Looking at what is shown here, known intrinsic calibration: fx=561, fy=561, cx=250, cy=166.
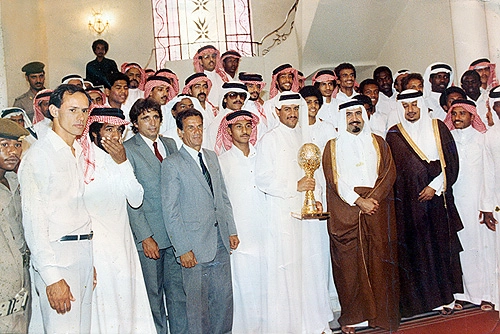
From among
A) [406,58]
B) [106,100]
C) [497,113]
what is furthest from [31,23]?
[497,113]

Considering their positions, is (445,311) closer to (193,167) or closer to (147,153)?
(193,167)

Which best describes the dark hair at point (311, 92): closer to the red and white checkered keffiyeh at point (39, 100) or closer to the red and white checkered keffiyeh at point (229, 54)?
the red and white checkered keffiyeh at point (229, 54)

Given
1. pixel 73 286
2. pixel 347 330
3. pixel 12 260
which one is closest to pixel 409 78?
pixel 347 330

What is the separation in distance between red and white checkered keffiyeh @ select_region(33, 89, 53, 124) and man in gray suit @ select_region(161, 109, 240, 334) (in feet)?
2.08

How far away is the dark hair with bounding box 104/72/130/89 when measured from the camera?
2863mm

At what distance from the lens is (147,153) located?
280 centimetres

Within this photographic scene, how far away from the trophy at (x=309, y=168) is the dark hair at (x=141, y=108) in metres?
0.79

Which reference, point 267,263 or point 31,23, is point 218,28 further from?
point 267,263

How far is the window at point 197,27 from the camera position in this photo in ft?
9.73

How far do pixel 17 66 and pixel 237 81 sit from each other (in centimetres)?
112

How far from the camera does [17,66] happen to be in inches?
108

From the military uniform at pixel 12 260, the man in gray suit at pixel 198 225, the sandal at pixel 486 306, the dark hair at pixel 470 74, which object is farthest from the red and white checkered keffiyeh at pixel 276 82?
the sandal at pixel 486 306

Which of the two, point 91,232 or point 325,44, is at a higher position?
point 325,44

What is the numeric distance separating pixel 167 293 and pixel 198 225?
39 centimetres
